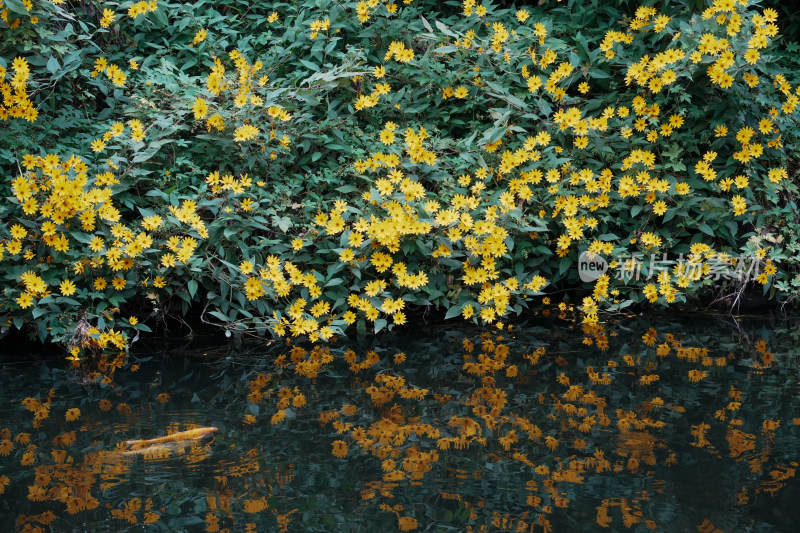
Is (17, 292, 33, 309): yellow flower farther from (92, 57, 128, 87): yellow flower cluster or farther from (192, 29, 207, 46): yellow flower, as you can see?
(192, 29, 207, 46): yellow flower

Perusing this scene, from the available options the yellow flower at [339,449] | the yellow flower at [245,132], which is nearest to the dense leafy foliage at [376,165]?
the yellow flower at [245,132]

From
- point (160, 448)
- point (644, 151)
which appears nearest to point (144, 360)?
point (160, 448)

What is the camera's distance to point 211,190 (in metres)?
4.26

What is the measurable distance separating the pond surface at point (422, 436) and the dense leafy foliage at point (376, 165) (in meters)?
0.35

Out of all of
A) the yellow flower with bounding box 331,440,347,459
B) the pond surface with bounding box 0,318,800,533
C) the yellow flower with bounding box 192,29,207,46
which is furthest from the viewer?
the yellow flower with bounding box 192,29,207,46

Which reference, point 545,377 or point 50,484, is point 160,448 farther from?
point 545,377

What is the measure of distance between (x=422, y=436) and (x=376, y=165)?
5.94ft

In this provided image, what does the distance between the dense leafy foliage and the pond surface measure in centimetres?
35

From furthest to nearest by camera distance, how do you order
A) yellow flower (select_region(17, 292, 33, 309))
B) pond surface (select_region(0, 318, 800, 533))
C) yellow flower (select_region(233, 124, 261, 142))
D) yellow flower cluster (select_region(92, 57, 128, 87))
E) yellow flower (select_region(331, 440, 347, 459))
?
yellow flower cluster (select_region(92, 57, 128, 87)) < yellow flower (select_region(233, 124, 261, 142)) < yellow flower (select_region(17, 292, 33, 309)) < yellow flower (select_region(331, 440, 347, 459)) < pond surface (select_region(0, 318, 800, 533))

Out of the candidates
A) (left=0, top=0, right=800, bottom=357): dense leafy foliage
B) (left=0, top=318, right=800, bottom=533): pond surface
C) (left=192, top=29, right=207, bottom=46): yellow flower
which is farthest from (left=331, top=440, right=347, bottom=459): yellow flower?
(left=192, top=29, right=207, bottom=46): yellow flower

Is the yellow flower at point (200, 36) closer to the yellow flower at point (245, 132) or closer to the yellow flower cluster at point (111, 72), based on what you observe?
the yellow flower cluster at point (111, 72)

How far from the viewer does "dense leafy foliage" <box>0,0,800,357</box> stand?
392cm

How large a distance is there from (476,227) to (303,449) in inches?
66.9

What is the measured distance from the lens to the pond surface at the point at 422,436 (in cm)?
231
